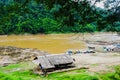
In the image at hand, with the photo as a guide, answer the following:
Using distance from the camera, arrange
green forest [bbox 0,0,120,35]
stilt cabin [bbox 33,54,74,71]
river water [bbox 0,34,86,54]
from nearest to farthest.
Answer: green forest [bbox 0,0,120,35] → stilt cabin [bbox 33,54,74,71] → river water [bbox 0,34,86,54]

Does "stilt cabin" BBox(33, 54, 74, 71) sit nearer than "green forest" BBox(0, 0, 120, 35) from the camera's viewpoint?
No

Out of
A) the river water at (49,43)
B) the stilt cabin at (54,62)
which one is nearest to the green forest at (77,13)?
the stilt cabin at (54,62)

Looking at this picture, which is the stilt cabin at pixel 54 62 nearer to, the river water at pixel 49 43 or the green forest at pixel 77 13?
the green forest at pixel 77 13

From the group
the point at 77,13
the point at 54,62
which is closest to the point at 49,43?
the point at 54,62

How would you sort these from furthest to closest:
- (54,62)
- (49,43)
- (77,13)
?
1. (49,43)
2. (54,62)
3. (77,13)

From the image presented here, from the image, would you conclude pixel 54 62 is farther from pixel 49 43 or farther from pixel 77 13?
pixel 49 43

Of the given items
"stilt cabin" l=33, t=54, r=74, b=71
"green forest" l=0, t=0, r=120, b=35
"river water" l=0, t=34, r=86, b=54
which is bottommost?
"river water" l=0, t=34, r=86, b=54

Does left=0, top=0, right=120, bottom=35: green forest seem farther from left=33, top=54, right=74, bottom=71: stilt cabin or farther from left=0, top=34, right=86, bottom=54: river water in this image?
left=0, top=34, right=86, bottom=54: river water

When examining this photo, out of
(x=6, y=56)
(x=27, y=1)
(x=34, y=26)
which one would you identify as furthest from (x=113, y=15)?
(x=34, y=26)

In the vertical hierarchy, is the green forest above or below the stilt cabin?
above

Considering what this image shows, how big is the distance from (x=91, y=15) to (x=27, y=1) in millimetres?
1091

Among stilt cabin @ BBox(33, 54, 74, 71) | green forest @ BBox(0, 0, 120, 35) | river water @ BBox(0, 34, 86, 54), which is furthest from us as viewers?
river water @ BBox(0, 34, 86, 54)

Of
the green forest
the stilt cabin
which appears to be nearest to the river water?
the stilt cabin

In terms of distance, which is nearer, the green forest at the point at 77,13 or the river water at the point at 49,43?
the green forest at the point at 77,13
